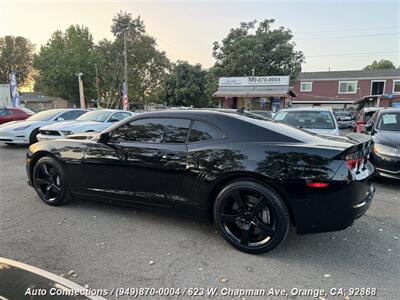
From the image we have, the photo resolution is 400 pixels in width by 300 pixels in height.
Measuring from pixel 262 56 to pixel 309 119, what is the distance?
27.2 m

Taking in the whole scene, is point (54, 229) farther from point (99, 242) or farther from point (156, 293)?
point (156, 293)

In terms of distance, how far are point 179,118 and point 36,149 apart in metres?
2.41

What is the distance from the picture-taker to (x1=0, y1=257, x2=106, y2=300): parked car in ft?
5.03

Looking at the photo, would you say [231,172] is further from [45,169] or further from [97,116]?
[97,116]

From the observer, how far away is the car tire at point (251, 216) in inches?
108

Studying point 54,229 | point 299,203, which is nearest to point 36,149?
point 54,229

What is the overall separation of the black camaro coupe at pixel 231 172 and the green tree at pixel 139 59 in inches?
1800

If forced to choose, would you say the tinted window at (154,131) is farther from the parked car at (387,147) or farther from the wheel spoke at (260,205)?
the parked car at (387,147)

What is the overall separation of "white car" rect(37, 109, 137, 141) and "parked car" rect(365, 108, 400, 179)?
6.14 metres

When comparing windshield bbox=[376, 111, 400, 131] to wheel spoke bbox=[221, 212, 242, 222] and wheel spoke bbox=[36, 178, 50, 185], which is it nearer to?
wheel spoke bbox=[221, 212, 242, 222]

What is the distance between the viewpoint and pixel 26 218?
3691 mm

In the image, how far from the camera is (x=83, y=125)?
857 centimetres

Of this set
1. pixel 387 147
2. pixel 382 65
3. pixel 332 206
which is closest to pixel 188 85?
pixel 387 147

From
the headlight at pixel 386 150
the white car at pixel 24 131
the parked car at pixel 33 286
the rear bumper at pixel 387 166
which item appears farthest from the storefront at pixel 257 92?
the parked car at pixel 33 286
